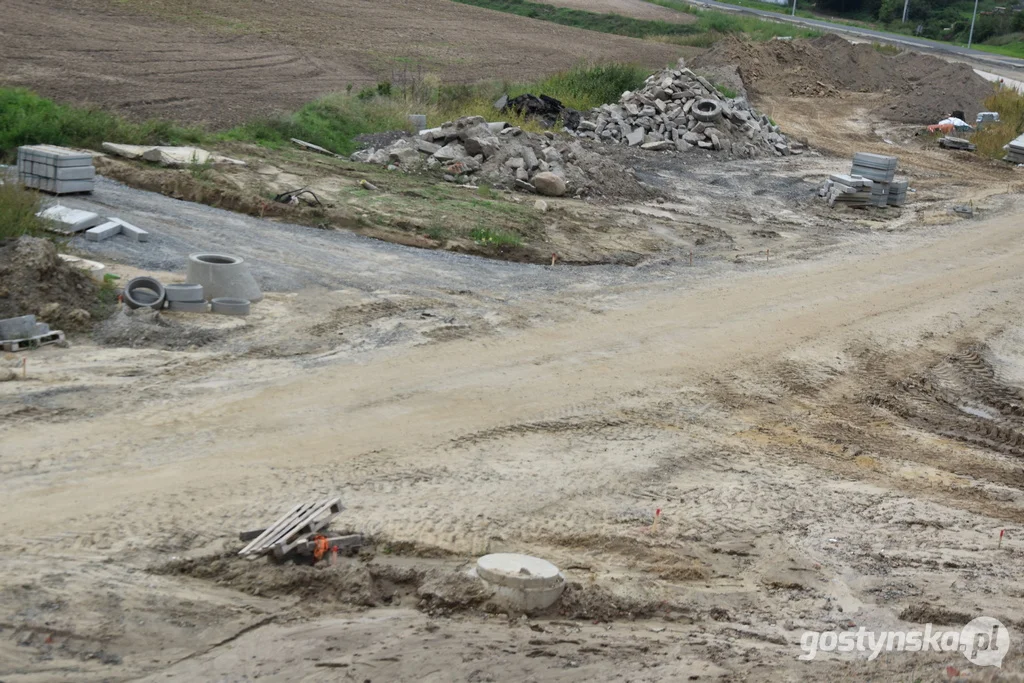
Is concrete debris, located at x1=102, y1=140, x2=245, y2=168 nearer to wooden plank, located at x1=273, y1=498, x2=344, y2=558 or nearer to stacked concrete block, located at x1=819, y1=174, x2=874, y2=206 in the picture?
wooden plank, located at x1=273, y1=498, x2=344, y2=558

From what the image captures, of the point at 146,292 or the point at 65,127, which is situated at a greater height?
the point at 65,127

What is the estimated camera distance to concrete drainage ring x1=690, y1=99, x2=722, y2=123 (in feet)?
100

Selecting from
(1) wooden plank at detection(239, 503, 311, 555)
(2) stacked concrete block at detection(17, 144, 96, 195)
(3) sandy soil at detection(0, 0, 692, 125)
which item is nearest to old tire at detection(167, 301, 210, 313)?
(2) stacked concrete block at detection(17, 144, 96, 195)

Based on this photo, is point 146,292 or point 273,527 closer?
point 273,527

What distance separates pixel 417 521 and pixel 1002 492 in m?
6.29

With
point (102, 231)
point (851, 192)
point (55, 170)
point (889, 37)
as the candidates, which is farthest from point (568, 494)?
point (889, 37)

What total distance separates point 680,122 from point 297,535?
78.2 feet

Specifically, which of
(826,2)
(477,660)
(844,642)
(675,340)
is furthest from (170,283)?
(826,2)

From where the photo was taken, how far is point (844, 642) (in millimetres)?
8094

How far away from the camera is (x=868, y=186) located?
25906 millimetres

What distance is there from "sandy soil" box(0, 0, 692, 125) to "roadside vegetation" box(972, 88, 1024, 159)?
40.4 feet

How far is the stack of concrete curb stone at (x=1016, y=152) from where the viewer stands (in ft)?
112

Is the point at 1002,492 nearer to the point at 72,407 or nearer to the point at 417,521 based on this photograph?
the point at 417,521

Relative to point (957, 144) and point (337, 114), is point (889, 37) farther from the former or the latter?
point (337, 114)
